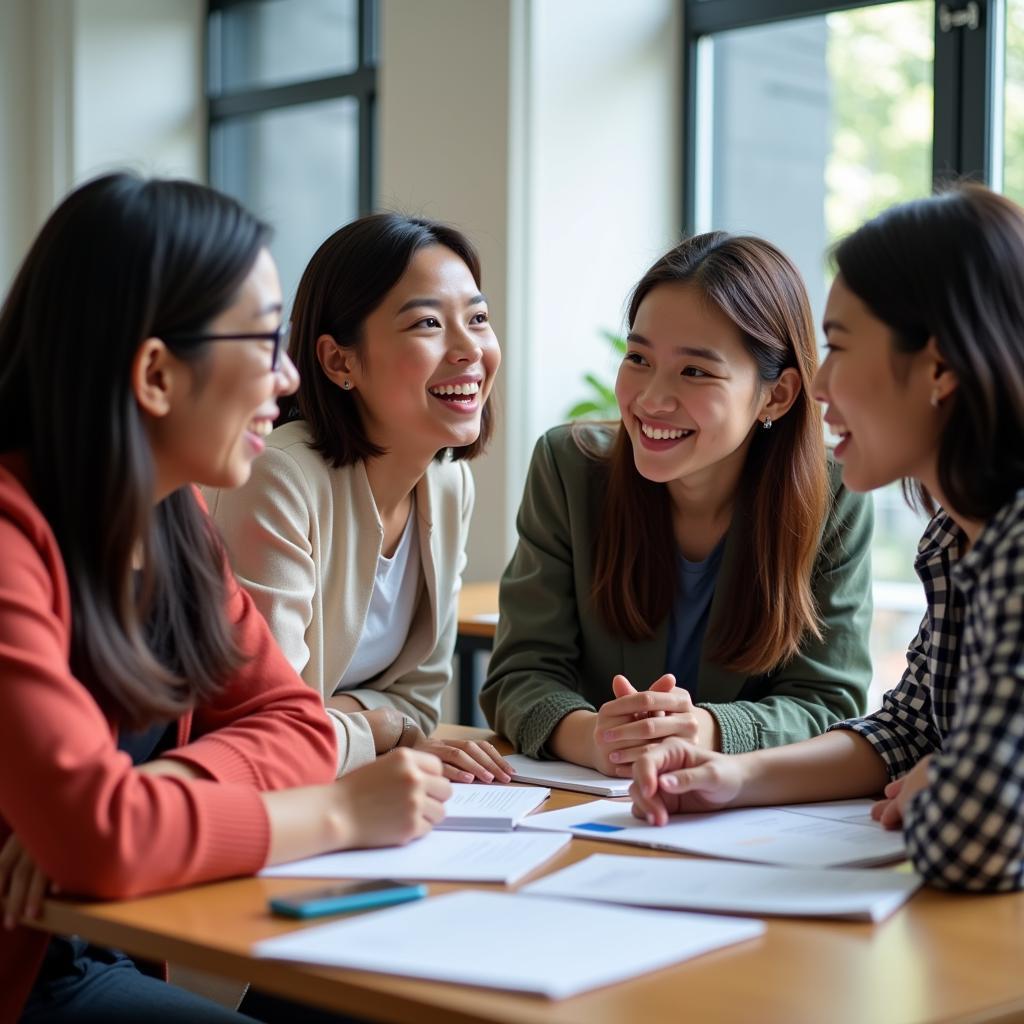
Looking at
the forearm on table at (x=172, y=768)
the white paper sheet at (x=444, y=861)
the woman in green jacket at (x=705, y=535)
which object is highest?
the woman in green jacket at (x=705, y=535)

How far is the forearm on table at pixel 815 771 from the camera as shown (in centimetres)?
161

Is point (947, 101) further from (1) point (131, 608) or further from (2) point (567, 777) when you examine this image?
(1) point (131, 608)

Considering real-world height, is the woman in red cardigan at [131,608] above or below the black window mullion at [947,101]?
below

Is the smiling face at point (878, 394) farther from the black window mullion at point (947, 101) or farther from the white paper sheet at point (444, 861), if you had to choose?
the black window mullion at point (947, 101)

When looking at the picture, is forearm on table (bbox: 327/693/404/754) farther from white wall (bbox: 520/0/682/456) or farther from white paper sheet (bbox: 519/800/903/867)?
white wall (bbox: 520/0/682/456)

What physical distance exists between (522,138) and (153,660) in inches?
116

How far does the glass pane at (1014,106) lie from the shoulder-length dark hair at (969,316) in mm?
2457

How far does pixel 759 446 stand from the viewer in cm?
221

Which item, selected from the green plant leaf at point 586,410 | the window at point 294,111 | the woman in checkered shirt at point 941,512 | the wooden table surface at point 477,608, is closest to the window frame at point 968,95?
the green plant leaf at point 586,410

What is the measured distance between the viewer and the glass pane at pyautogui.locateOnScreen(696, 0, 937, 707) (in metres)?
3.93

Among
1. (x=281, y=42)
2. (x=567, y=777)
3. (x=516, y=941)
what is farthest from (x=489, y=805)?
(x=281, y=42)

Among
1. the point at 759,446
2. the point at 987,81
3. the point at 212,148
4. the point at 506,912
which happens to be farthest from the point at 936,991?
the point at 212,148

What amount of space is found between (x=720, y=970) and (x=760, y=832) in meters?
0.45

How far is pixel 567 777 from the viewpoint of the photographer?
69.3 inches
